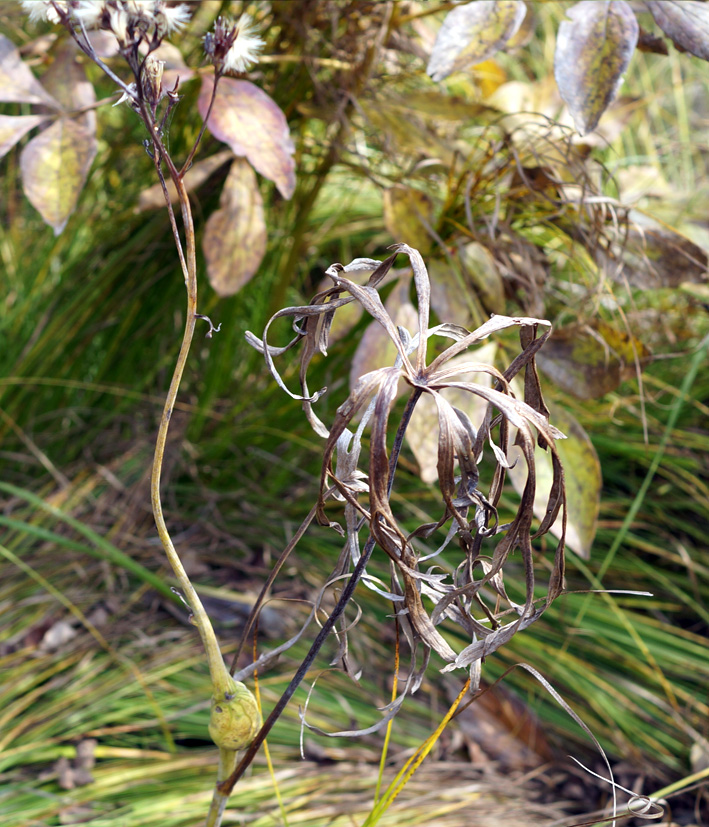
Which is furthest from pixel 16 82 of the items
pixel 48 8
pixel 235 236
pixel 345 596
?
pixel 345 596

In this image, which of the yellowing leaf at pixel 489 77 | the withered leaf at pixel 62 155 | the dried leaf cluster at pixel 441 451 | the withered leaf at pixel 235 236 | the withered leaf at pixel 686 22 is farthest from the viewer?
the yellowing leaf at pixel 489 77

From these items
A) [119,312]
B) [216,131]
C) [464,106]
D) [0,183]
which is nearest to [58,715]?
[119,312]

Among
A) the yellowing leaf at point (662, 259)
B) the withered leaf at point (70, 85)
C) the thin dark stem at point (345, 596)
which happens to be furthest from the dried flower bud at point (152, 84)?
the yellowing leaf at point (662, 259)

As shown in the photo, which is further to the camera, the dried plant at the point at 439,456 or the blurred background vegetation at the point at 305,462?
the blurred background vegetation at the point at 305,462

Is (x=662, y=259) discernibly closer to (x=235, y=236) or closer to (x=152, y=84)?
(x=235, y=236)

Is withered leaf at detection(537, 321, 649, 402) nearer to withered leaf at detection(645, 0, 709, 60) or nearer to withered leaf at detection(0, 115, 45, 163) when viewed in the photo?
withered leaf at detection(645, 0, 709, 60)

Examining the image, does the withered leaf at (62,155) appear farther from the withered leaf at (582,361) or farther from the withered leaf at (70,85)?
the withered leaf at (582,361)

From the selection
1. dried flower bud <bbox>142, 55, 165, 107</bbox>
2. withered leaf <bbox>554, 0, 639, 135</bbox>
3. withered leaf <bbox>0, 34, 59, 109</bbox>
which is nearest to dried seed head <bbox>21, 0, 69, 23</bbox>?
dried flower bud <bbox>142, 55, 165, 107</bbox>
